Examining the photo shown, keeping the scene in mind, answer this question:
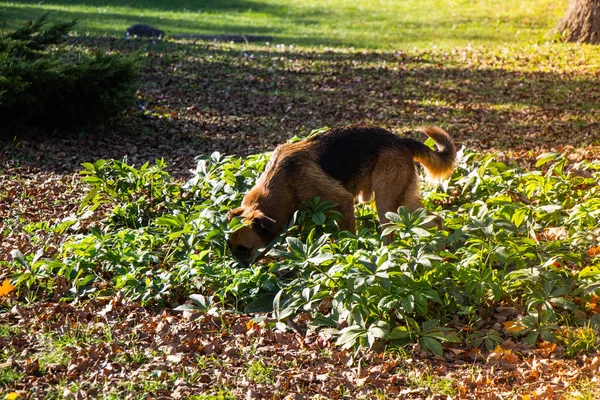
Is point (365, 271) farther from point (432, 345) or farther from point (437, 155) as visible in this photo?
point (437, 155)

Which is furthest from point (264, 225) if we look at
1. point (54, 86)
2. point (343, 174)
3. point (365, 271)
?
point (54, 86)

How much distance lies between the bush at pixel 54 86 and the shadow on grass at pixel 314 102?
0.44 meters

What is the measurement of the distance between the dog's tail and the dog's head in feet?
5.39

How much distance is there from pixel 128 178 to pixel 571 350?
457 cm

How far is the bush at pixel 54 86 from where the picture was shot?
31.1 ft

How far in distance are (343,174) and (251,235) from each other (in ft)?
3.65

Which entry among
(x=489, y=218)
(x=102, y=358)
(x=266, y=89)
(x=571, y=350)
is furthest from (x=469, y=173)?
(x=266, y=89)

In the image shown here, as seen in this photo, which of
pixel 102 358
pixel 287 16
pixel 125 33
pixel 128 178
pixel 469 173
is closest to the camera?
pixel 102 358

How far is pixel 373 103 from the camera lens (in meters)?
12.9

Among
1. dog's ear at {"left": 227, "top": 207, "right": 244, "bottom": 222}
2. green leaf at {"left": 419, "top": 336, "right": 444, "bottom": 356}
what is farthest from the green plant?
dog's ear at {"left": 227, "top": 207, "right": 244, "bottom": 222}

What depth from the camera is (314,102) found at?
1292 centimetres

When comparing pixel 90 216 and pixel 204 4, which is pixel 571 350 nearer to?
pixel 90 216

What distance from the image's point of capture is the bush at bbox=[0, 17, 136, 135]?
948cm

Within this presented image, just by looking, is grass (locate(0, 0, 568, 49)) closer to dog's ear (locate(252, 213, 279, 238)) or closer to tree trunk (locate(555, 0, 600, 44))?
tree trunk (locate(555, 0, 600, 44))
